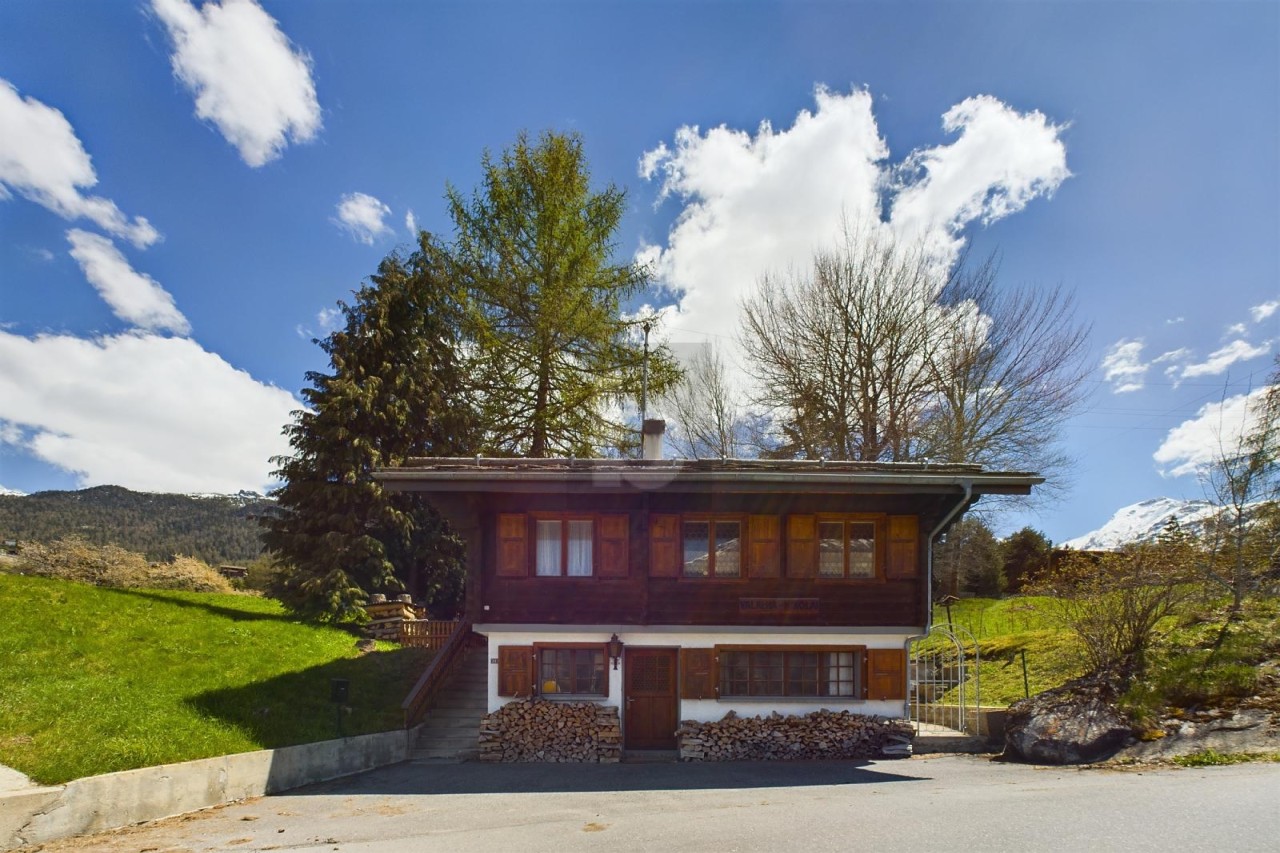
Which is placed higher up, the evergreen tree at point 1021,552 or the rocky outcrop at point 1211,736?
the evergreen tree at point 1021,552

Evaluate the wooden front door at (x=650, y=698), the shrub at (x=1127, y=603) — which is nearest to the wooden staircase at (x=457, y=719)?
the wooden front door at (x=650, y=698)

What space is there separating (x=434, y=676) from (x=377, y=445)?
867cm

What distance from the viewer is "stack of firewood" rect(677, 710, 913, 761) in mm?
13281

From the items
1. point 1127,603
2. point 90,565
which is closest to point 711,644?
point 1127,603

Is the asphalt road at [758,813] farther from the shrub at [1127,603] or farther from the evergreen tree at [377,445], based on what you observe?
the evergreen tree at [377,445]

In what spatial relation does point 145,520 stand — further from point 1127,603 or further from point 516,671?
point 1127,603

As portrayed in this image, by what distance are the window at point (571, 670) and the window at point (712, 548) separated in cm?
248

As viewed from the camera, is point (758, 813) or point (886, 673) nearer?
point (758, 813)

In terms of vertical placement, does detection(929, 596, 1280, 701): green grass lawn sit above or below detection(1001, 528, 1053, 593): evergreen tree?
below

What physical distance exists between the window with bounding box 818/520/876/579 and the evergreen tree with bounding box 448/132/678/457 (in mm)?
9140

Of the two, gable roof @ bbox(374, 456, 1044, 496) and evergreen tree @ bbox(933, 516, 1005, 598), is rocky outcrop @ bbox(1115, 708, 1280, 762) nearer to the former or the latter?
gable roof @ bbox(374, 456, 1044, 496)

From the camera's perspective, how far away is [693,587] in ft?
45.2

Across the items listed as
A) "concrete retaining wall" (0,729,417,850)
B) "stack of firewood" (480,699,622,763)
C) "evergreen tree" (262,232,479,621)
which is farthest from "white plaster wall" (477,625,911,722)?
"evergreen tree" (262,232,479,621)

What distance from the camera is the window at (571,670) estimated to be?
1370cm
